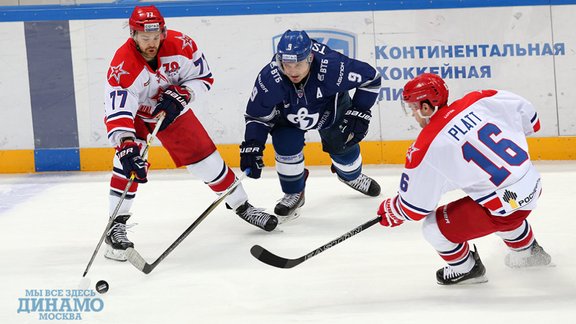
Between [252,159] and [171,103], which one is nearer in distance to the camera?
[171,103]

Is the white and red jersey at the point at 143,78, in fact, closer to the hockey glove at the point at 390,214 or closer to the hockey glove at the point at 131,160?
the hockey glove at the point at 131,160

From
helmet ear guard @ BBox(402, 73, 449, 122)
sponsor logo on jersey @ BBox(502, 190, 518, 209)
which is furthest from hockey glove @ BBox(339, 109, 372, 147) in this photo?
sponsor logo on jersey @ BBox(502, 190, 518, 209)

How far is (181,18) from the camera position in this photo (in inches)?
219

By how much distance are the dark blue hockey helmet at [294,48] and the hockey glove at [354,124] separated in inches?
18.2

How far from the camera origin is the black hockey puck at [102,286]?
340 cm

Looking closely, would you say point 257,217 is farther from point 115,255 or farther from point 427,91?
point 427,91

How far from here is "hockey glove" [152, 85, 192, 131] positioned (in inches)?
153

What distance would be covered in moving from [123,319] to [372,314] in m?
0.81

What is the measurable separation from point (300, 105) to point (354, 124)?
251mm

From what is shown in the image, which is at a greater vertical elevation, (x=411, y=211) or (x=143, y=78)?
(x=143, y=78)

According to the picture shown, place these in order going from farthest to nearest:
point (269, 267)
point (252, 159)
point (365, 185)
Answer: point (365, 185)
point (252, 159)
point (269, 267)

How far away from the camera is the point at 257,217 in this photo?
4.21 meters

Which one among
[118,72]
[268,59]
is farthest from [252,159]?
[268,59]

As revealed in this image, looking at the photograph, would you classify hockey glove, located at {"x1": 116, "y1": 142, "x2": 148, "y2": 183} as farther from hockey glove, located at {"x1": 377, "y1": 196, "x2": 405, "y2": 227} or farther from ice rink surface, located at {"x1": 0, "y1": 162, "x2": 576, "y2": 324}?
hockey glove, located at {"x1": 377, "y1": 196, "x2": 405, "y2": 227}
